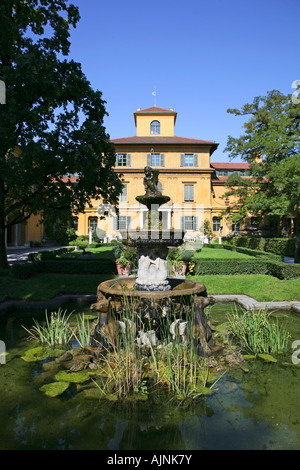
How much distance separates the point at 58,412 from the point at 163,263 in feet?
9.87

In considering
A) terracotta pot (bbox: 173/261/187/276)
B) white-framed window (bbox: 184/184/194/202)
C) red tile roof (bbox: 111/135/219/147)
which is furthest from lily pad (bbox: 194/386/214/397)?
red tile roof (bbox: 111/135/219/147)

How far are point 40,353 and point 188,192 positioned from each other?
2978cm

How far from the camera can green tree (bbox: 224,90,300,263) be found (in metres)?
20.3

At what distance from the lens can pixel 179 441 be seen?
2.88 metres

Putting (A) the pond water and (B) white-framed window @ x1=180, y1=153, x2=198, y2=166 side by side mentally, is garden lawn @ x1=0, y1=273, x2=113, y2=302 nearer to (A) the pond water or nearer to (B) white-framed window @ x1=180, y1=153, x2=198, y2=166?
(A) the pond water

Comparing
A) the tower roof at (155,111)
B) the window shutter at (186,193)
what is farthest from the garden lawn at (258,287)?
the tower roof at (155,111)

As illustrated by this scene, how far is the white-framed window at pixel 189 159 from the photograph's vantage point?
33.0 meters

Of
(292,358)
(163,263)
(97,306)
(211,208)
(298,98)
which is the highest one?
(298,98)

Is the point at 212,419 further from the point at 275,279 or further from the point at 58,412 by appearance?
the point at 275,279

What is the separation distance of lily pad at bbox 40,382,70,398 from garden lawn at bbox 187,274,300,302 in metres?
5.45

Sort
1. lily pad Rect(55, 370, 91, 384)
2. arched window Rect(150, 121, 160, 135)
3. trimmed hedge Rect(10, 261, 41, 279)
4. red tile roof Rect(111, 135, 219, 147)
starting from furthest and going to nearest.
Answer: arched window Rect(150, 121, 160, 135) → red tile roof Rect(111, 135, 219, 147) → trimmed hedge Rect(10, 261, 41, 279) → lily pad Rect(55, 370, 91, 384)

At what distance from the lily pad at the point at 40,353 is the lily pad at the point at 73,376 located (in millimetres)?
731
